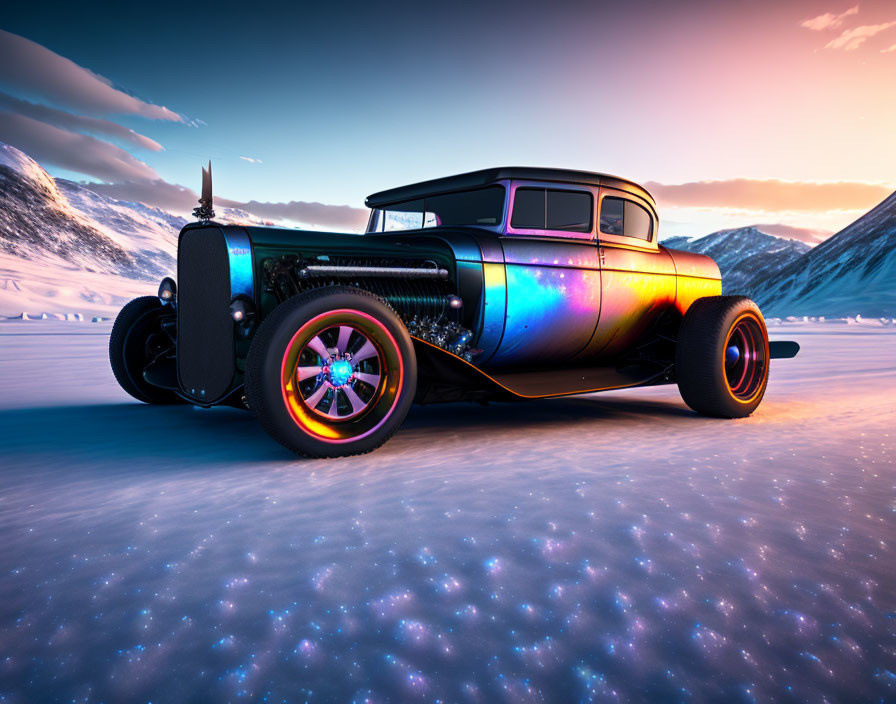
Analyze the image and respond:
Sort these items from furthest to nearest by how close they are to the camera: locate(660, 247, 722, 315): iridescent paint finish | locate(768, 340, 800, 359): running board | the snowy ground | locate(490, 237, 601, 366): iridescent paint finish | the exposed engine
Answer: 1. locate(768, 340, 800, 359): running board
2. locate(660, 247, 722, 315): iridescent paint finish
3. locate(490, 237, 601, 366): iridescent paint finish
4. the exposed engine
5. the snowy ground

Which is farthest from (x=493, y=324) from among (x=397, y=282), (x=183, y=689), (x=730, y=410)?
(x=183, y=689)

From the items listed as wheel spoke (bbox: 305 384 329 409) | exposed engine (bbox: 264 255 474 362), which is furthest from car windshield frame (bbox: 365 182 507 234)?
wheel spoke (bbox: 305 384 329 409)

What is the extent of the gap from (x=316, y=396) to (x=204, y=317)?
3.33 ft

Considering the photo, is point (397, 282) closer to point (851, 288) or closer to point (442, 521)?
point (442, 521)

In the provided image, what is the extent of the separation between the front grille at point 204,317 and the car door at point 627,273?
248cm

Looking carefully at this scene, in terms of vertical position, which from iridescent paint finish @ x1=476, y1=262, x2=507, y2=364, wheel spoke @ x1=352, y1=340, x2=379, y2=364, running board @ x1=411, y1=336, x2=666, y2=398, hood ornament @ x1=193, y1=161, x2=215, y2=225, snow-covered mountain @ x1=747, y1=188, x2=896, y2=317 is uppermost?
snow-covered mountain @ x1=747, y1=188, x2=896, y2=317

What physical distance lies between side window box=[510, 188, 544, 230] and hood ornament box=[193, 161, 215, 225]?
6.47 ft

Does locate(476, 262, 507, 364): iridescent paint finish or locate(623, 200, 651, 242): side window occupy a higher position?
locate(623, 200, 651, 242): side window

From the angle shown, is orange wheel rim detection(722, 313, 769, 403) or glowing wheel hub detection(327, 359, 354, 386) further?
orange wheel rim detection(722, 313, 769, 403)

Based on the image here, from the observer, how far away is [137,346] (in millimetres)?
4914

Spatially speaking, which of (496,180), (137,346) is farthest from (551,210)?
(137,346)

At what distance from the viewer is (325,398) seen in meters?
3.30

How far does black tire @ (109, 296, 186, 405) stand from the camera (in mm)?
4852

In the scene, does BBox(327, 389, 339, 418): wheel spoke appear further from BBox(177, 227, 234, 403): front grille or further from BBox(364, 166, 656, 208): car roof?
BBox(364, 166, 656, 208): car roof
